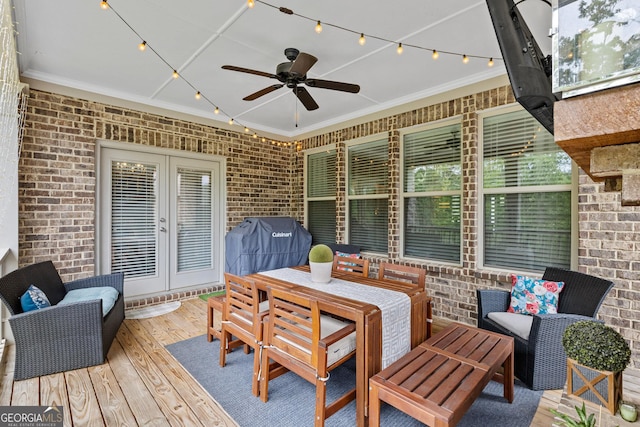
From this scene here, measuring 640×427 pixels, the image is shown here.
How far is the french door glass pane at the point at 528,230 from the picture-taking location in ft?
9.95

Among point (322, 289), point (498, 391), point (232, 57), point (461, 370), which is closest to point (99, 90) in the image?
point (232, 57)

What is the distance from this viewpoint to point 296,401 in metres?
2.12

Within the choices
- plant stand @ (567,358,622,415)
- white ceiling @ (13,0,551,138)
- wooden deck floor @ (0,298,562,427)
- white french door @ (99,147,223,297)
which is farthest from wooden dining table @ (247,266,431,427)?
white french door @ (99,147,223,297)

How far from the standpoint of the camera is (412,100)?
395 centimetres

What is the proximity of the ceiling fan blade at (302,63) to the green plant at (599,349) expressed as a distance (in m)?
2.32

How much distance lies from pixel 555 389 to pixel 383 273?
155 centimetres

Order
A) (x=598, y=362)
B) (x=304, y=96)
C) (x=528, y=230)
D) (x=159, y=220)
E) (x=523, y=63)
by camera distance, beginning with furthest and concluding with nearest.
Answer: (x=159, y=220) → (x=528, y=230) → (x=304, y=96) → (x=598, y=362) → (x=523, y=63)

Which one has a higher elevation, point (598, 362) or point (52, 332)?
point (598, 362)

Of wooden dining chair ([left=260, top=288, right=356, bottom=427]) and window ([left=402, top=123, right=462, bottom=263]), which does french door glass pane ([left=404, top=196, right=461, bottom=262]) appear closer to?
window ([left=402, top=123, right=462, bottom=263])

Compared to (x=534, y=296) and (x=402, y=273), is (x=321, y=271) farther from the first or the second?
(x=534, y=296)

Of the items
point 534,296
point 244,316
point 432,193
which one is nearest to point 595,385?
point 534,296

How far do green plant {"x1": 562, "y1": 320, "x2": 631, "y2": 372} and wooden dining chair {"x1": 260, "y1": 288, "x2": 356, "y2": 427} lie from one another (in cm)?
117

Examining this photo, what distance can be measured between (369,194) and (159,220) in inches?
126

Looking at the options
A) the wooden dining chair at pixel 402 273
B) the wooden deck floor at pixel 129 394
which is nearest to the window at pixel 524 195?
→ the wooden dining chair at pixel 402 273
